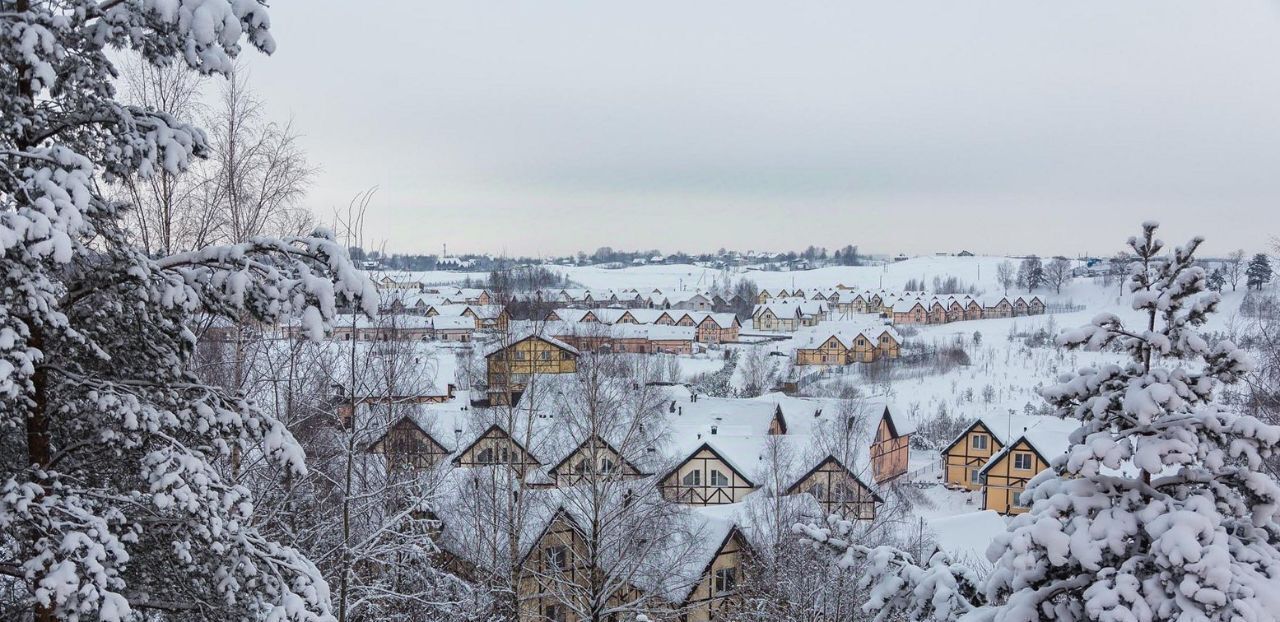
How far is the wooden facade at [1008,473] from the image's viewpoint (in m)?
26.7

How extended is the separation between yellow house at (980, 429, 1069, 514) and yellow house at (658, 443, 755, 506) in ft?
30.1

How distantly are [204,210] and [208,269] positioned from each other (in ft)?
27.3

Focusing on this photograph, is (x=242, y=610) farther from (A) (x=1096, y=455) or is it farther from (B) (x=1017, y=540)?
(A) (x=1096, y=455)

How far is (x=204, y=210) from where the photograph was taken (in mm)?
11516

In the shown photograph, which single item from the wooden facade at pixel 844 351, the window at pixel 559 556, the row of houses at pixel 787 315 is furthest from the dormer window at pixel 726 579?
the row of houses at pixel 787 315

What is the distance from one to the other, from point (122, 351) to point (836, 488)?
65.0 ft

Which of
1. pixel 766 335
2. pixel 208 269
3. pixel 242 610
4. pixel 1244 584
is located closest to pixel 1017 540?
pixel 1244 584

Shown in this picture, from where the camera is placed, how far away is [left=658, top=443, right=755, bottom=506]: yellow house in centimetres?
2470

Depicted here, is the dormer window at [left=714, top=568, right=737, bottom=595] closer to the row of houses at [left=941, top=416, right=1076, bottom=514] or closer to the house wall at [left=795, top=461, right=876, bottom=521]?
the house wall at [left=795, top=461, right=876, bottom=521]

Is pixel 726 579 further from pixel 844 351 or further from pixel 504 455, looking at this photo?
pixel 844 351

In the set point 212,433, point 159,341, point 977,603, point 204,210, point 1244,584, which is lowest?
point 977,603

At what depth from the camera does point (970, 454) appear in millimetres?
29875

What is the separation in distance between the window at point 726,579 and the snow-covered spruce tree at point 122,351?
15115 millimetres

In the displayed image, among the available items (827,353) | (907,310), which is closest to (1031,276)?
(907,310)
